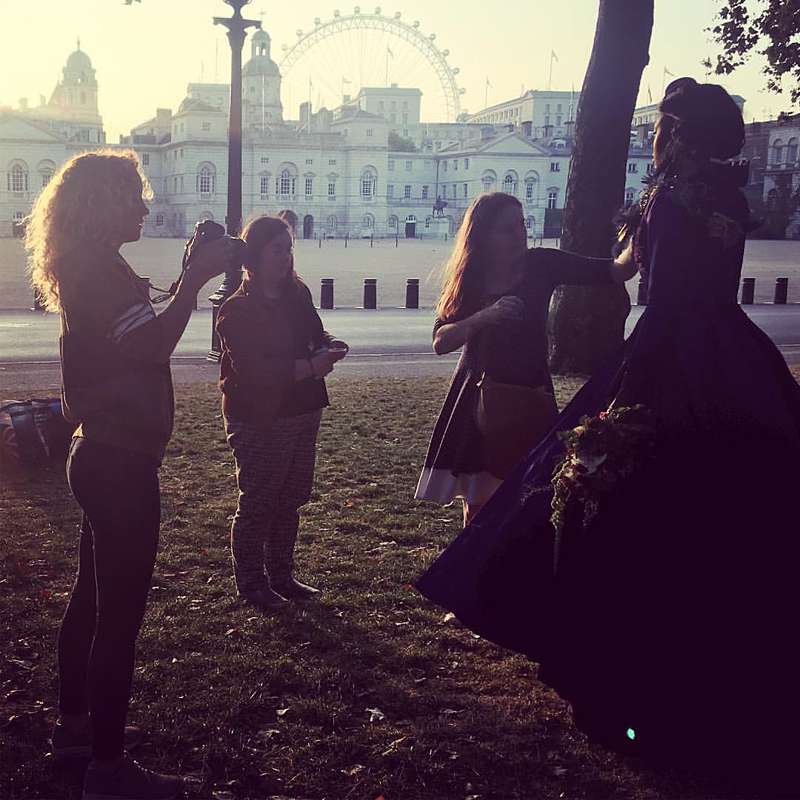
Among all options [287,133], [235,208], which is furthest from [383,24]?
[235,208]

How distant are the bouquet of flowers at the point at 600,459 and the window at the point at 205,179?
111 meters

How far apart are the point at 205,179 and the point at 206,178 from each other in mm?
146

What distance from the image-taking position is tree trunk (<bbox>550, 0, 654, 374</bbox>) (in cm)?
1178

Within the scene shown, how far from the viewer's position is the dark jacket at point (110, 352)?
10.0 feet

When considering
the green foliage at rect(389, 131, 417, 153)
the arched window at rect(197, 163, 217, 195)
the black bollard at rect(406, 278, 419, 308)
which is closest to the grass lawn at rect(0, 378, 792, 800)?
the black bollard at rect(406, 278, 419, 308)

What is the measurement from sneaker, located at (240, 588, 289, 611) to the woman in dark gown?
67.5 inches

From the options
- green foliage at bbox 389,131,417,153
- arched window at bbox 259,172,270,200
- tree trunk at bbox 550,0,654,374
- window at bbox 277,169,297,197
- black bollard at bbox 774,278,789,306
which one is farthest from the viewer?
green foliage at bbox 389,131,417,153

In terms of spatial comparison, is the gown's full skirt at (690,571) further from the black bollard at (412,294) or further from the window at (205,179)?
the window at (205,179)

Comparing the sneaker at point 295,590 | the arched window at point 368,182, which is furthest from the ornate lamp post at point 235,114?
the arched window at point 368,182

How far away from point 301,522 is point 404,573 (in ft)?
3.95

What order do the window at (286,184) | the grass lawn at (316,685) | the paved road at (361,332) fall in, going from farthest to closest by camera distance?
the window at (286,184) → the paved road at (361,332) → the grass lawn at (316,685)

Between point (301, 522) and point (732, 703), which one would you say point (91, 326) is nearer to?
point (732, 703)

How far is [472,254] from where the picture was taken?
4387mm

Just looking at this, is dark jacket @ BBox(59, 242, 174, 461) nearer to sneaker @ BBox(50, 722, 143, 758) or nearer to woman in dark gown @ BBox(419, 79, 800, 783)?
sneaker @ BBox(50, 722, 143, 758)
